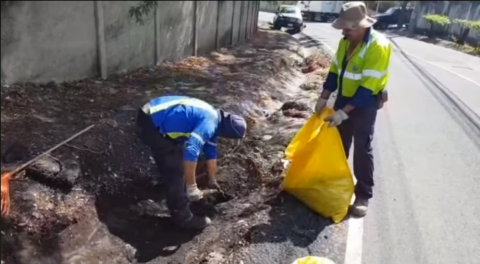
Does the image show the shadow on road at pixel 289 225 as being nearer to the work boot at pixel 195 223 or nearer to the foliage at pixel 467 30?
the work boot at pixel 195 223

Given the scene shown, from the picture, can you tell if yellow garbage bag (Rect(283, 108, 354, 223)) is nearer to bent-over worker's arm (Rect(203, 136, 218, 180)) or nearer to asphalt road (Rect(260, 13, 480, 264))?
asphalt road (Rect(260, 13, 480, 264))

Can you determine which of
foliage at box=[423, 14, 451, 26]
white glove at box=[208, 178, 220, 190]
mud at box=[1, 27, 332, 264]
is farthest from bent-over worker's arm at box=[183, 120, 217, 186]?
foliage at box=[423, 14, 451, 26]

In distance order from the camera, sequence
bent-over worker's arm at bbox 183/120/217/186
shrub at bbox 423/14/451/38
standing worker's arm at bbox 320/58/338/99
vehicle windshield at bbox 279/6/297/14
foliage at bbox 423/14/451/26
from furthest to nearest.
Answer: vehicle windshield at bbox 279/6/297/14, shrub at bbox 423/14/451/38, foliage at bbox 423/14/451/26, standing worker's arm at bbox 320/58/338/99, bent-over worker's arm at bbox 183/120/217/186

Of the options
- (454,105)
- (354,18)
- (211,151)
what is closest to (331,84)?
(354,18)

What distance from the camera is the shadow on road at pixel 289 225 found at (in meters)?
3.36

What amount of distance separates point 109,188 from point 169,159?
856 mm

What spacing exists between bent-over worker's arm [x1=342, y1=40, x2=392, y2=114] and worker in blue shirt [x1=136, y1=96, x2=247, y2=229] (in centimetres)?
97

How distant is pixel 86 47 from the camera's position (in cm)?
211

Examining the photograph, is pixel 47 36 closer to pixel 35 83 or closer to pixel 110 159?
pixel 35 83

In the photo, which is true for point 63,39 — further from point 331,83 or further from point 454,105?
point 454,105

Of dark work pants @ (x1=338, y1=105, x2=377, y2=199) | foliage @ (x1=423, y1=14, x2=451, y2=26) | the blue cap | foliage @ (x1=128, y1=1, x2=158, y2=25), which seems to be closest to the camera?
foliage @ (x1=128, y1=1, x2=158, y2=25)

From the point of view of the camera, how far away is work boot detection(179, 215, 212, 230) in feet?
11.8

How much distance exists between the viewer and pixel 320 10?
35.1 meters

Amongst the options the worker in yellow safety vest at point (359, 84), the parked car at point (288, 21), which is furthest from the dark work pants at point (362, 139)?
the parked car at point (288, 21)
